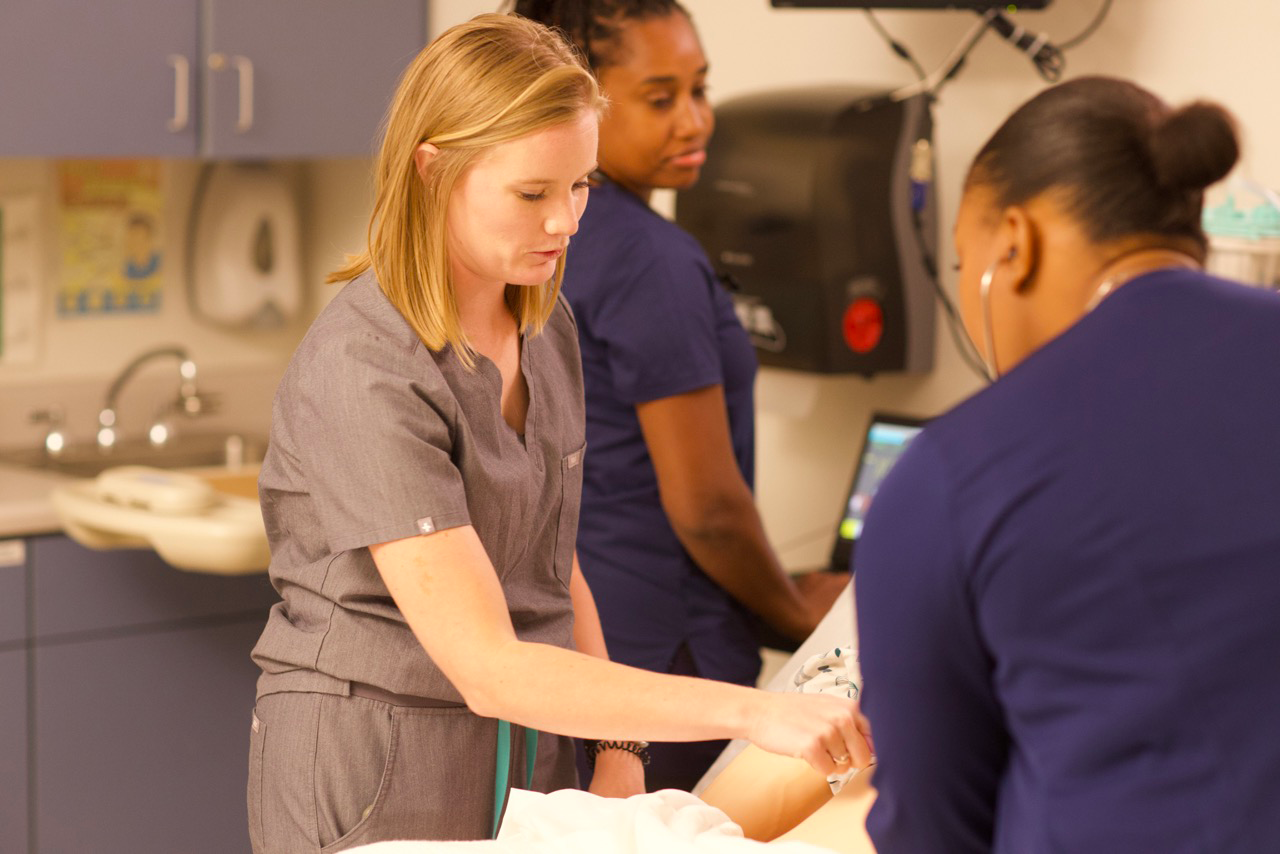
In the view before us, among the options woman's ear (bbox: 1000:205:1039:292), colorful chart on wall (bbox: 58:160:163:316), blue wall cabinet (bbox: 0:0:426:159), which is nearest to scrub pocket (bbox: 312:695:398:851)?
woman's ear (bbox: 1000:205:1039:292)

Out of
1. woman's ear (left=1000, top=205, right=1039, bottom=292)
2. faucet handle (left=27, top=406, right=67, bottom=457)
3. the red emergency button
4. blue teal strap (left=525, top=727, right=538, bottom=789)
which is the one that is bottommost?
faucet handle (left=27, top=406, right=67, bottom=457)

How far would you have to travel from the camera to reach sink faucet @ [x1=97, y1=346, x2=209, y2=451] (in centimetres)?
295

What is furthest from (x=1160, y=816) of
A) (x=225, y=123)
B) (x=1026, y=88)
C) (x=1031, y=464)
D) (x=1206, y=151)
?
(x=225, y=123)

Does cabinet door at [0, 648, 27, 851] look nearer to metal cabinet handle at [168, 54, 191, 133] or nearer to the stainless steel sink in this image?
the stainless steel sink

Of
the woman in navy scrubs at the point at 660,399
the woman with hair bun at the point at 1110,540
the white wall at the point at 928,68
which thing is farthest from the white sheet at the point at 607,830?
the white wall at the point at 928,68

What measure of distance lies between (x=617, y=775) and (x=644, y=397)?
1.52 feet

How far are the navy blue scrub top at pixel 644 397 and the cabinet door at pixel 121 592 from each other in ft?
3.35

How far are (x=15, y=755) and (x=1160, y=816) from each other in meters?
2.18

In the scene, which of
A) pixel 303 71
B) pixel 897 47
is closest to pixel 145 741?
pixel 303 71

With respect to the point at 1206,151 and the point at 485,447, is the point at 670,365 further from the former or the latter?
the point at 1206,151

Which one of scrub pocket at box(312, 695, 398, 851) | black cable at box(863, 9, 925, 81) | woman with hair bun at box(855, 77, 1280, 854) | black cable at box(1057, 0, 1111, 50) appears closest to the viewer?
woman with hair bun at box(855, 77, 1280, 854)

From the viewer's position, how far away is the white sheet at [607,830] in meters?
1.11

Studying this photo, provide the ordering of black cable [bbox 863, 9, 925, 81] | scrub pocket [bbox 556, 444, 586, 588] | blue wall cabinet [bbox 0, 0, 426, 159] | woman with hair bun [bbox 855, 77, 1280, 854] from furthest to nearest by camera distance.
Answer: blue wall cabinet [bbox 0, 0, 426, 159], black cable [bbox 863, 9, 925, 81], scrub pocket [bbox 556, 444, 586, 588], woman with hair bun [bbox 855, 77, 1280, 854]

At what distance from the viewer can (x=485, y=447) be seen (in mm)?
1207
